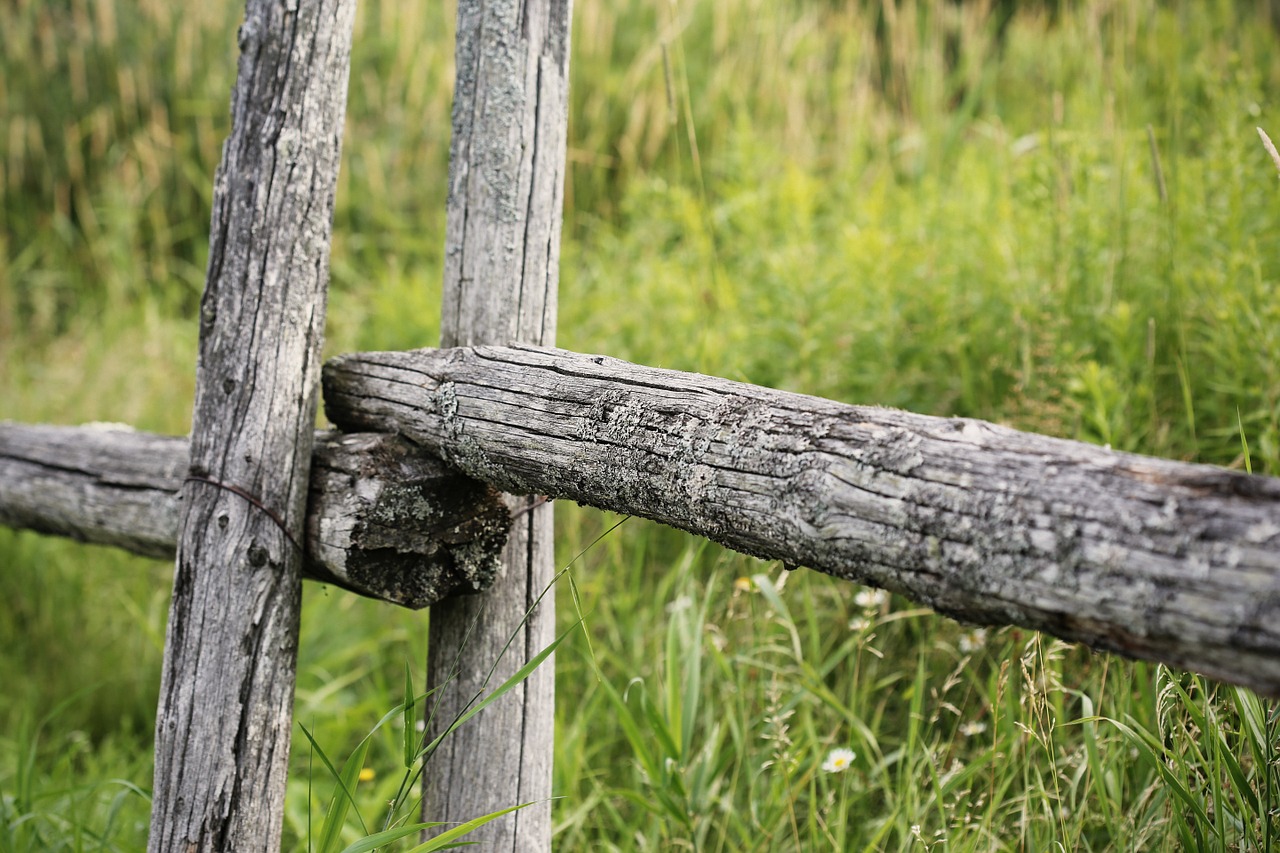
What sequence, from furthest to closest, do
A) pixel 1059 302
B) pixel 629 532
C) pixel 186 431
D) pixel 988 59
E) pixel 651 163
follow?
pixel 988 59
pixel 651 163
pixel 186 431
pixel 629 532
pixel 1059 302

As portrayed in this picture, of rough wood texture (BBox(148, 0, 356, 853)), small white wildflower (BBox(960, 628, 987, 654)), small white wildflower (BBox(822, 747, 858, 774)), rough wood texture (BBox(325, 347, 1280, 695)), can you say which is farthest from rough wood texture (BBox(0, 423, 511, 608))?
small white wildflower (BBox(960, 628, 987, 654))

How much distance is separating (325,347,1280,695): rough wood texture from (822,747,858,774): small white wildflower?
0.88m

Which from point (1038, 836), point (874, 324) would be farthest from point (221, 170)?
point (1038, 836)

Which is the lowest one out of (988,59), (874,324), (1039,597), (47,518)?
(47,518)

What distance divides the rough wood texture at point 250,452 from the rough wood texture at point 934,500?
1.66 ft

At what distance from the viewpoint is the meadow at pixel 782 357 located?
188 centimetres

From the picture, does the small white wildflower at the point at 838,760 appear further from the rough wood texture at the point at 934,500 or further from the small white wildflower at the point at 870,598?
the rough wood texture at the point at 934,500

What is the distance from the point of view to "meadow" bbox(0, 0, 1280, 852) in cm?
188

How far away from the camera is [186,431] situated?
398cm

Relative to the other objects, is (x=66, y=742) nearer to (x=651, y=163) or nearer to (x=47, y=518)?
(x=47, y=518)

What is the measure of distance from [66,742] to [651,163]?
3721 millimetres

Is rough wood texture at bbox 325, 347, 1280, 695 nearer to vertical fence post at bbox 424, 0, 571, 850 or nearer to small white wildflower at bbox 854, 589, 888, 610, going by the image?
vertical fence post at bbox 424, 0, 571, 850

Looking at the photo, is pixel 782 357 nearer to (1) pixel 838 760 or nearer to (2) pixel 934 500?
(1) pixel 838 760

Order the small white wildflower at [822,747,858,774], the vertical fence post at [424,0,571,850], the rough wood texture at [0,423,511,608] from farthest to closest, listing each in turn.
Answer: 1. the small white wildflower at [822,747,858,774]
2. the vertical fence post at [424,0,571,850]
3. the rough wood texture at [0,423,511,608]
